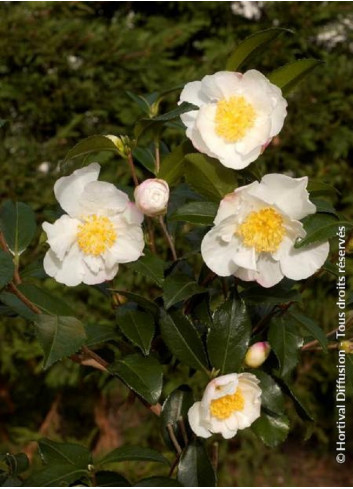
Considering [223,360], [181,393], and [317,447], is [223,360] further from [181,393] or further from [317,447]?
[317,447]

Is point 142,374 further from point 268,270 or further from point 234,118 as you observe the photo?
point 234,118

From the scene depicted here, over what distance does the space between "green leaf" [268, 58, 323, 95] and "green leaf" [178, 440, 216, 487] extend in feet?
1.46

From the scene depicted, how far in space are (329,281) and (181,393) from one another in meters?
1.39

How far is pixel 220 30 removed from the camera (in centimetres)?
232

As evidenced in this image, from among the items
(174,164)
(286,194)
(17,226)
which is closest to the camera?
(286,194)

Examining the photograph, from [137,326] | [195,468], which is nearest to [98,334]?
[137,326]

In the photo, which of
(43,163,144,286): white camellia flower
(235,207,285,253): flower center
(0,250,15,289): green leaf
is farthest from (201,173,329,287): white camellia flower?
(0,250,15,289): green leaf

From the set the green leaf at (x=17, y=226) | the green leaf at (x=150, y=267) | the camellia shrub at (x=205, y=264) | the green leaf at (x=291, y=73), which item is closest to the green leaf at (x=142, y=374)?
the camellia shrub at (x=205, y=264)

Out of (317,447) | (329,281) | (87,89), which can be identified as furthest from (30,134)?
(317,447)

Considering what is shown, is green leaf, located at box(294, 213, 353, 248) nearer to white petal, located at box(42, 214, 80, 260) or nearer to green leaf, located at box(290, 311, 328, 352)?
green leaf, located at box(290, 311, 328, 352)

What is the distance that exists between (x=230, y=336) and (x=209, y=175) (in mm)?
192

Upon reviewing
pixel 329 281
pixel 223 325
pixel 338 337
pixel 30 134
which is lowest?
pixel 329 281

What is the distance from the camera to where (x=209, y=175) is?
0.83 metres

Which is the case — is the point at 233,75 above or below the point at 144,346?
above
